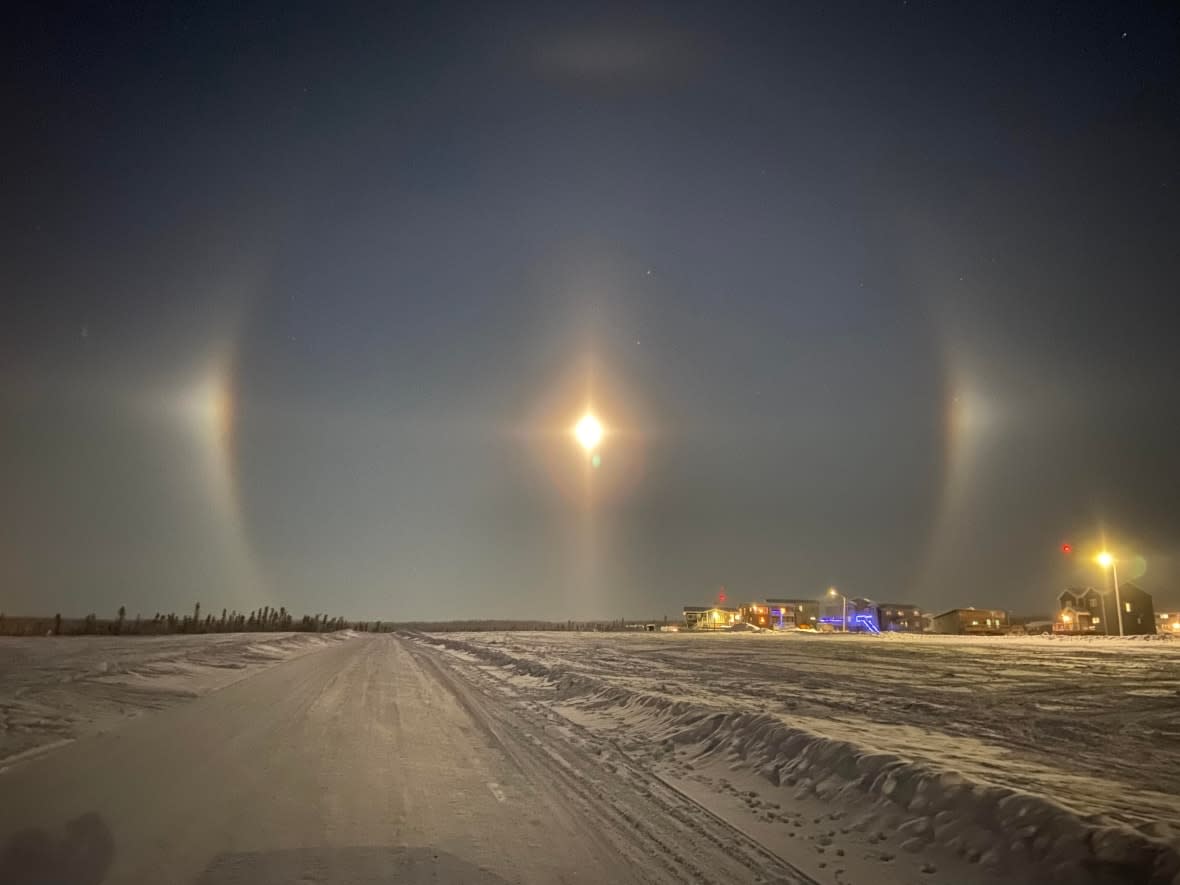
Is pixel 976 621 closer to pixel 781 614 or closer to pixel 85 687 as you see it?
pixel 781 614

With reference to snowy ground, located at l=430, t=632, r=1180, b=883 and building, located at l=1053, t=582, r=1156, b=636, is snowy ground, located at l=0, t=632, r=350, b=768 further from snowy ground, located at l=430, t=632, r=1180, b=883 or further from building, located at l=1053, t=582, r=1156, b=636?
building, located at l=1053, t=582, r=1156, b=636

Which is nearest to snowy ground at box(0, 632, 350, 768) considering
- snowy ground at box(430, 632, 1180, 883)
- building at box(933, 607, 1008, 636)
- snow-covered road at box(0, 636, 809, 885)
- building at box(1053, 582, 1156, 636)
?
snow-covered road at box(0, 636, 809, 885)

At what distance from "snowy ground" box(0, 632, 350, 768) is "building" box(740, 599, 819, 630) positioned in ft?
415

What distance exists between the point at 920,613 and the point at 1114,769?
144190mm

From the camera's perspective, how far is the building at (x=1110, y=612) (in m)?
91.4

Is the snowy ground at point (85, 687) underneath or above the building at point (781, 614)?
above

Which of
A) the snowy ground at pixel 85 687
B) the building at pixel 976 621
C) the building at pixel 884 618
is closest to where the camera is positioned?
the snowy ground at pixel 85 687

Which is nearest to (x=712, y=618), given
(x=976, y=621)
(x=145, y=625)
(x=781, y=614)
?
(x=781, y=614)

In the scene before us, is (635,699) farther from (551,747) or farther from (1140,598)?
(1140,598)

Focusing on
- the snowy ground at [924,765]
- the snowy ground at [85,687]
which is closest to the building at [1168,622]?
the snowy ground at [924,765]

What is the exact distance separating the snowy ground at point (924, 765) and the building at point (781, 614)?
12845cm

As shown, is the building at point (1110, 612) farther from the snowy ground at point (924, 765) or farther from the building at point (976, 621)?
the snowy ground at point (924, 765)

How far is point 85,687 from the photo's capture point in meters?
18.3

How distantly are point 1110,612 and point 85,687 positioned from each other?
366 ft
